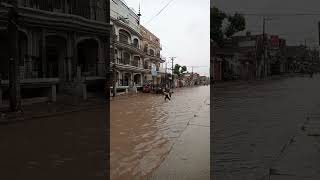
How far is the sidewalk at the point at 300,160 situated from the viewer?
5.78 metres

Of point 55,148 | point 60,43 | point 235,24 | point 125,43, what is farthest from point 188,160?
point 235,24

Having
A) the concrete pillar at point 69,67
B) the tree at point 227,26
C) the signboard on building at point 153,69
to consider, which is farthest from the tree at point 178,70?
the concrete pillar at point 69,67

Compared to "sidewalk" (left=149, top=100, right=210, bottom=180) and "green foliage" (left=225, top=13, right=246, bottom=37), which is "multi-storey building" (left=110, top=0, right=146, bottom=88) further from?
"green foliage" (left=225, top=13, right=246, bottom=37)

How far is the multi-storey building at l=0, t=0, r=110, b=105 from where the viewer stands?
742 cm

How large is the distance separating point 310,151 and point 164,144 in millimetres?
2966

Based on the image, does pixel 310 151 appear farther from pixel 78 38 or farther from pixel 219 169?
pixel 78 38

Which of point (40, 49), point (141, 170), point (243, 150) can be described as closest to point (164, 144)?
point (243, 150)

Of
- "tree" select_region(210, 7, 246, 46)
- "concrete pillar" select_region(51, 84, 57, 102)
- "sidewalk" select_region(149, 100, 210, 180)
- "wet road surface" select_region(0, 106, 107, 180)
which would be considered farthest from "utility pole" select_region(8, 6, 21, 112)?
"tree" select_region(210, 7, 246, 46)

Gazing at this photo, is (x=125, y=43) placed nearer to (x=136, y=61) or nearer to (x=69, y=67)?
(x=136, y=61)

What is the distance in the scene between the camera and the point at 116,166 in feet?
22.7

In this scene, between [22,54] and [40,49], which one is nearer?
[40,49]

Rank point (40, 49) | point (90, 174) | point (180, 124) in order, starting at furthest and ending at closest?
point (180, 124) → point (40, 49) → point (90, 174)

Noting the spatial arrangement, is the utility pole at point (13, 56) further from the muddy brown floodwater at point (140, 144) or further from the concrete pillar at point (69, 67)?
the muddy brown floodwater at point (140, 144)

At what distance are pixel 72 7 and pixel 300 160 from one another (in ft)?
15.9
